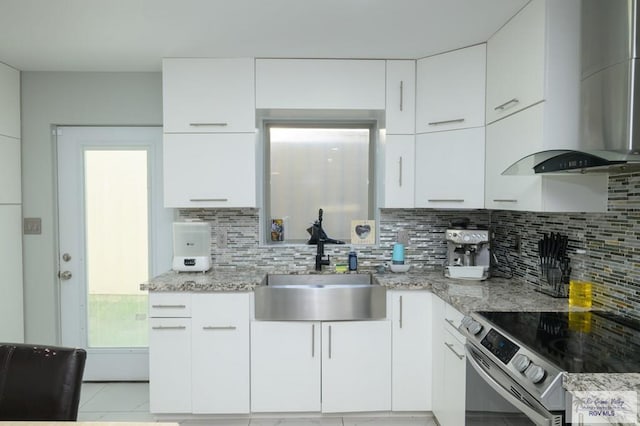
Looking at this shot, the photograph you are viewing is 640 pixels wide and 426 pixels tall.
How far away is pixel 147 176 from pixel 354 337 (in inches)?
78.1

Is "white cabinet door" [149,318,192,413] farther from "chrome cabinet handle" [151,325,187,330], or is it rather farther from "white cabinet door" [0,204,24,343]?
"white cabinet door" [0,204,24,343]

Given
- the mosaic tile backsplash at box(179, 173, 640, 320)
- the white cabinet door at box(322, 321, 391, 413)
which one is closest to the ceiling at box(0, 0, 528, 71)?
the mosaic tile backsplash at box(179, 173, 640, 320)

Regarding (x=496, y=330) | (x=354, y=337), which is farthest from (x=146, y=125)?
(x=496, y=330)

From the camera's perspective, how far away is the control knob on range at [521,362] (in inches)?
49.0

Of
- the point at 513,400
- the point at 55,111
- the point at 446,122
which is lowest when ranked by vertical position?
the point at 513,400

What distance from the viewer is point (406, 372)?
7.73ft

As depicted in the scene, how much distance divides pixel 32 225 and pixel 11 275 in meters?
0.39

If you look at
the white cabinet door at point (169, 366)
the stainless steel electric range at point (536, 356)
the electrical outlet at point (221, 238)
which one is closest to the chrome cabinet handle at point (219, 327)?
the white cabinet door at point (169, 366)

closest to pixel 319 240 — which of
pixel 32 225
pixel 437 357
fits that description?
pixel 437 357

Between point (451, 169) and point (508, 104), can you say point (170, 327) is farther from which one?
point (508, 104)

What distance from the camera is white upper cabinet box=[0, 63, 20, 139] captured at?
107 inches

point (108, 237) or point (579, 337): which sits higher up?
point (108, 237)

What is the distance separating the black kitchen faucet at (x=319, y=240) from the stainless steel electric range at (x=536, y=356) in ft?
3.91

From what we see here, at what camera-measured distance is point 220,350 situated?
233cm
